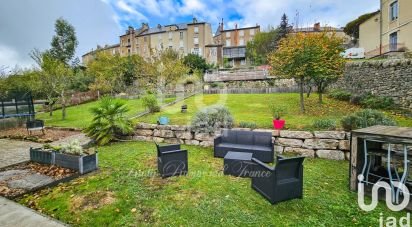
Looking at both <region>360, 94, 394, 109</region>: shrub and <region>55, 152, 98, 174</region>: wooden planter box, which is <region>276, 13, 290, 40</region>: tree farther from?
<region>55, 152, 98, 174</region>: wooden planter box

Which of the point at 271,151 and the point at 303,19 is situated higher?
the point at 303,19

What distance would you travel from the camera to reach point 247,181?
14.9 feet

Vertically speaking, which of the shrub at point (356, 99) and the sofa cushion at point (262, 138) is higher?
the shrub at point (356, 99)

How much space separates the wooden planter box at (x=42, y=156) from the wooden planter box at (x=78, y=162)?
0.62ft

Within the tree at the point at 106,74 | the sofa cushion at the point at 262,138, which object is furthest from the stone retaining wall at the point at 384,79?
the tree at the point at 106,74

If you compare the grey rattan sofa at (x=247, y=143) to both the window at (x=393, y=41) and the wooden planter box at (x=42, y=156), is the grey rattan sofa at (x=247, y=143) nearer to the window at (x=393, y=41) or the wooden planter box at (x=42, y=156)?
the wooden planter box at (x=42, y=156)

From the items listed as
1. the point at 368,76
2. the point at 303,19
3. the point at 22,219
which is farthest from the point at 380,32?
the point at 22,219

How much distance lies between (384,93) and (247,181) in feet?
35.8

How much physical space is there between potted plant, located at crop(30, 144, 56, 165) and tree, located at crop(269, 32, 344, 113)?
9462 mm

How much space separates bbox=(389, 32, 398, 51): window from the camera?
1972cm

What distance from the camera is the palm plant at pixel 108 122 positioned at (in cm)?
798

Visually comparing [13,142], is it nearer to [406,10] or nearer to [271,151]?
[271,151]

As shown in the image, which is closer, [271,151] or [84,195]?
Result: [84,195]

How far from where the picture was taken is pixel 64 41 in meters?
38.6
